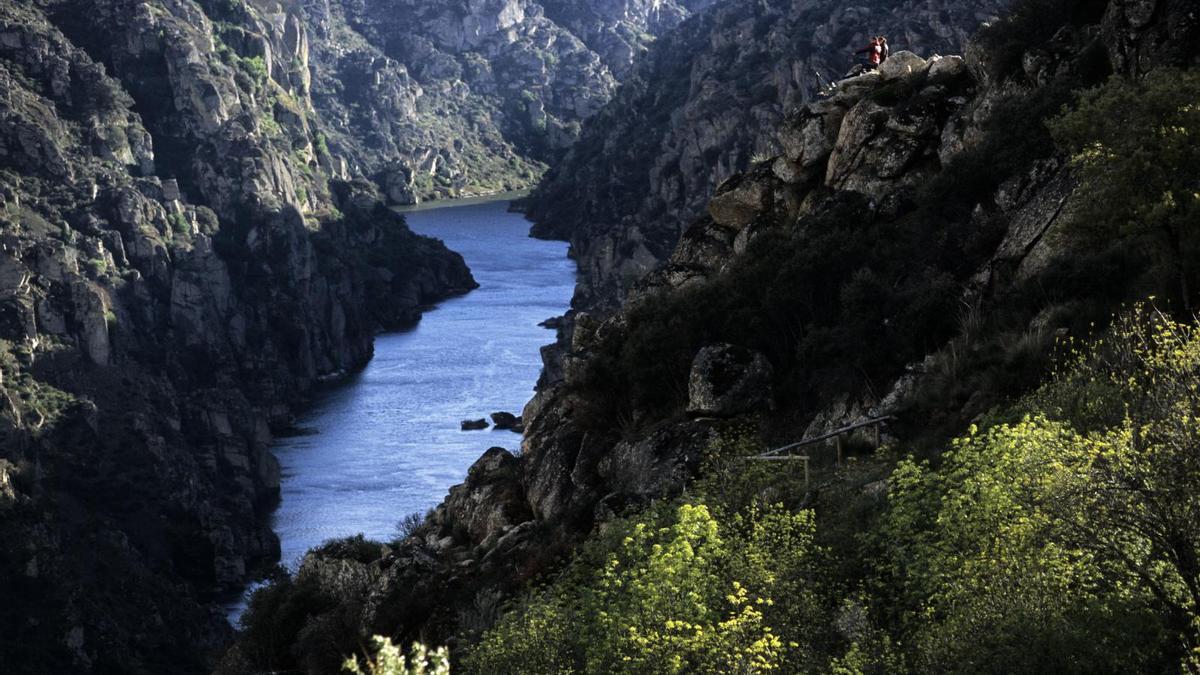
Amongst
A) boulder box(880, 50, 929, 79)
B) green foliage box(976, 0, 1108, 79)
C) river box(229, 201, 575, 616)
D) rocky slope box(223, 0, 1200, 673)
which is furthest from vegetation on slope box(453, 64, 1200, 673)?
river box(229, 201, 575, 616)

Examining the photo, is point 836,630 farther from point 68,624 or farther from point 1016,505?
point 68,624

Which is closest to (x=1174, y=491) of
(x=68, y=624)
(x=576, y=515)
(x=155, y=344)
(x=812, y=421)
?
(x=812, y=421)

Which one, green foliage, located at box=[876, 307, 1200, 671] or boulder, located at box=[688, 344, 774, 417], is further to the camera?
boulder, located at box=[688, 344, 774, 417]

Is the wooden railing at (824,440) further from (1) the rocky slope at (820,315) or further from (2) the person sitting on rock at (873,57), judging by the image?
(2) the person sitting on rock at (873,57)

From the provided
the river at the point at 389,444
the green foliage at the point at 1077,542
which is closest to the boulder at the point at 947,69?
the green foliage at the point at 1077,542

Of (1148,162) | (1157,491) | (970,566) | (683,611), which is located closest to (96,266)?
(1148,162)

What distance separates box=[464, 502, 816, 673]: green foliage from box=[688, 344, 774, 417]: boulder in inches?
476

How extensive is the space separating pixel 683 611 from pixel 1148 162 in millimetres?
14781

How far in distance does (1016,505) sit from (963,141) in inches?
1099

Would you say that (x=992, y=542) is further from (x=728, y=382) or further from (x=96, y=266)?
(x=96, y=266)

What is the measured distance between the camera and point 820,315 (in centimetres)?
5134

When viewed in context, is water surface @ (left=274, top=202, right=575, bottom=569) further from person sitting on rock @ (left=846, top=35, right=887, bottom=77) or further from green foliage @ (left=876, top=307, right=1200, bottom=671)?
green foliage @ (left=876, top=307, right=1200, bottom=671)

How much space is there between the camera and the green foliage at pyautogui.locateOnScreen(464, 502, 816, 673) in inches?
1088

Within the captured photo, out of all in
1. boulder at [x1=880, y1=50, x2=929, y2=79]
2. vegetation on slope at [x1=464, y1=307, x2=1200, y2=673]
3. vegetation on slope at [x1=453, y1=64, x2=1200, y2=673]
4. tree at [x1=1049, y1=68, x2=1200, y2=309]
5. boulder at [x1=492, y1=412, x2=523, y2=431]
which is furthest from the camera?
boulder at [x1=492, y1=412, x2=523, y2=431]
